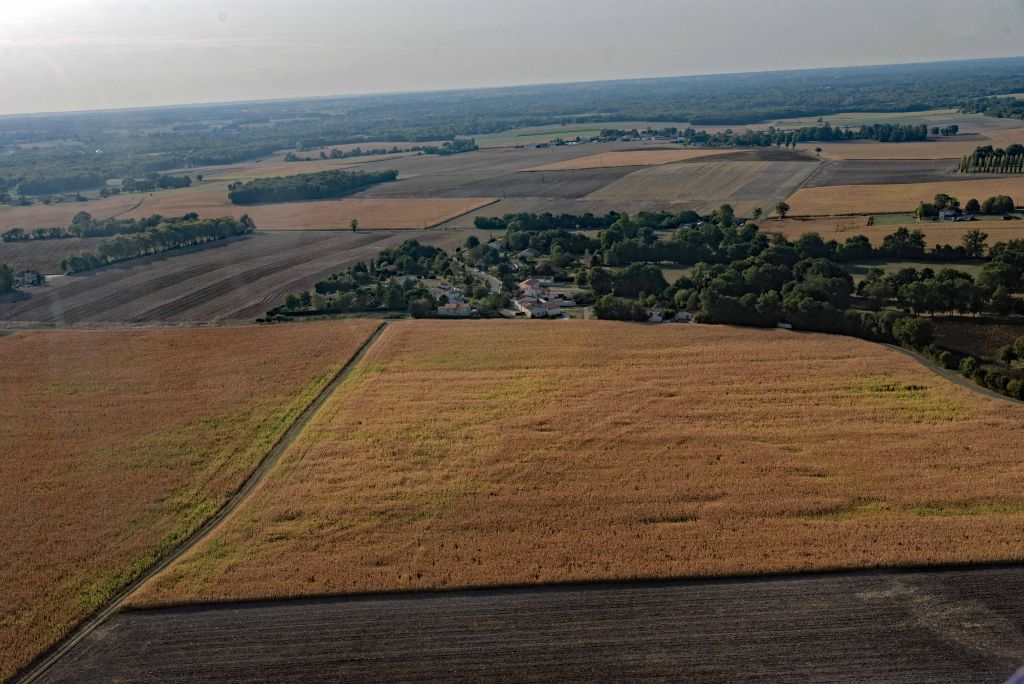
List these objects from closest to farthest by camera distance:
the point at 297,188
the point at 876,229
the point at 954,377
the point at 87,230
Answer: the point at 954,377 → the point at 876,229 → the point at 87,230 → the point at 297,188

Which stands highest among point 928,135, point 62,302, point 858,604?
point 928,135

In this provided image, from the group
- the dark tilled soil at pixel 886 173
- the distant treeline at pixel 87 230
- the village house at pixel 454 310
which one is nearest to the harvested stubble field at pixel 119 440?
the village house at pixel 454 310

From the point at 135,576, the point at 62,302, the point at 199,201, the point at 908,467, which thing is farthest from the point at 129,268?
the point at 908,467

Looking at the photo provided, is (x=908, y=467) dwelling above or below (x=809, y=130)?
below

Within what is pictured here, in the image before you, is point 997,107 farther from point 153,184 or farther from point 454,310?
point 153,184

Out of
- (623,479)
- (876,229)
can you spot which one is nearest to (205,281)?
(623,479)

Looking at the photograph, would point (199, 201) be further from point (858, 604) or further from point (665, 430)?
point (858, 604)

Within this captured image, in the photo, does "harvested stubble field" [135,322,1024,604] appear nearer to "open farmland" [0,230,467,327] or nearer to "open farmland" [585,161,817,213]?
"open farmland" [0,230,467,327]
